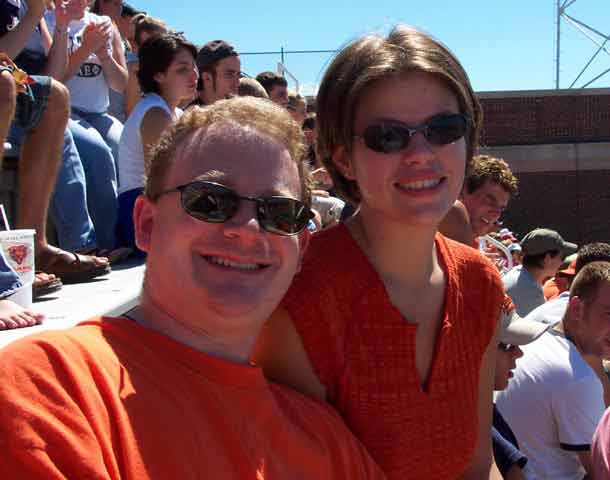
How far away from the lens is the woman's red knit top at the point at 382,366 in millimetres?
1750

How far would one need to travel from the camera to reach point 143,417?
126 centimetres

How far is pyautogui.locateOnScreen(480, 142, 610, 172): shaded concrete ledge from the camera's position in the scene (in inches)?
814

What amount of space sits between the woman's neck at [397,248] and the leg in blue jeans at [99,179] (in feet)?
10.5

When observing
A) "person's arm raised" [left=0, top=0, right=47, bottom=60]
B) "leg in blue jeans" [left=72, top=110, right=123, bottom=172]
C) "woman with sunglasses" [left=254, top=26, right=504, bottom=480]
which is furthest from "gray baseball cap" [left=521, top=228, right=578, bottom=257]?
"woman with sunglasses" [left=254, top=26, right=504, bottom=480]

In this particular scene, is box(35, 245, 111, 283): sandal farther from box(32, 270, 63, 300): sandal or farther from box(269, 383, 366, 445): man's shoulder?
box(269, 383, 366, 445): man's shoulder

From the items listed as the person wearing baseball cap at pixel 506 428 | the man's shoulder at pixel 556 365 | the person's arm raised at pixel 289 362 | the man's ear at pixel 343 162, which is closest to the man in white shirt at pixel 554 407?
the man's shoulder at pixel 556 365

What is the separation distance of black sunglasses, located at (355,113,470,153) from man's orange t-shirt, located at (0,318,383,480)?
64 cm

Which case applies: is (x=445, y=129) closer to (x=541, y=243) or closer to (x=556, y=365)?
(x=556, y=365)

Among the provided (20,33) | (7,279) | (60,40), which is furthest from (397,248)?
(60,40)

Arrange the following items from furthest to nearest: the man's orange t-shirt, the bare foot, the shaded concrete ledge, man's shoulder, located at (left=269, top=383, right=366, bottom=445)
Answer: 1. the shaded concrete ledge
2. the bare foot
3. man's shoulder, located at (left=269, top=383, right=366, bottom=445)
4. the man's orange t-shirt

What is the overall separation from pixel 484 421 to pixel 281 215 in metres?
0.93

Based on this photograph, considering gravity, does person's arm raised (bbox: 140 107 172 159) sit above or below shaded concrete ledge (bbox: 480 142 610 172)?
above

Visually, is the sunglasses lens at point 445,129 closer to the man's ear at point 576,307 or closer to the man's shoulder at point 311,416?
the man's shoulder at point 311,416

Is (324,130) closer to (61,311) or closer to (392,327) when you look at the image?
(392,327)
